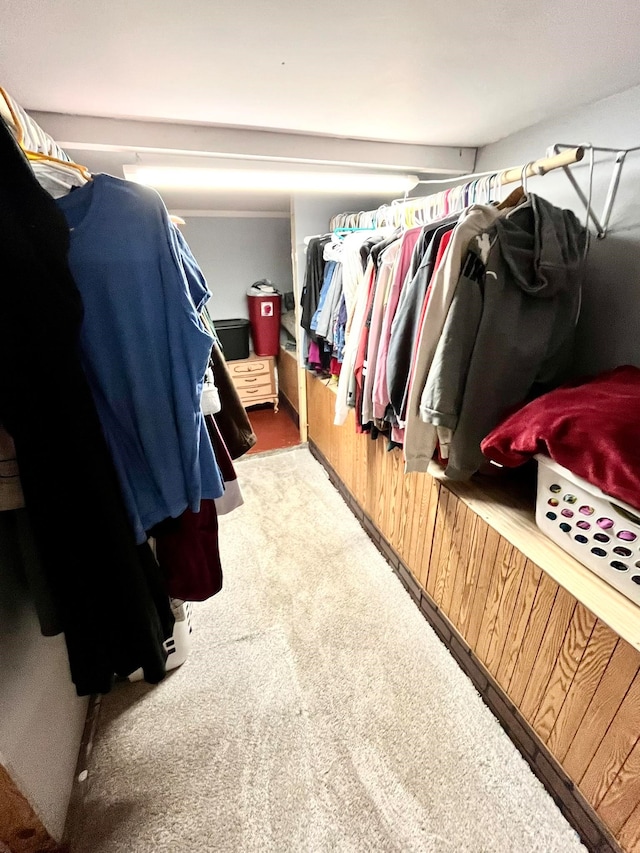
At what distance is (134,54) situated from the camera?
966mm

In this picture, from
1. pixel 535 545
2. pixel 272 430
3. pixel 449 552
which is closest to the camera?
pixel 535 545

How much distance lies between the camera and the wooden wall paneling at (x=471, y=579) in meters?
1.28

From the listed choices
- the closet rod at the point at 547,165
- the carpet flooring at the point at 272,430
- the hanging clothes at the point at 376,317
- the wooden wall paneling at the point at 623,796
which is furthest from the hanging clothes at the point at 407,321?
the carpet flooring at the point at 272,430

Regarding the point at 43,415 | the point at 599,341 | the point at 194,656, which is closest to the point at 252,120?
the point at 43,415

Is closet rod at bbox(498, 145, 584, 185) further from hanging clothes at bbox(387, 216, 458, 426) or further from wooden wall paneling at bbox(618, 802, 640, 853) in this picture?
wooden wall paneling at bbox(618, 802, 640, 853)

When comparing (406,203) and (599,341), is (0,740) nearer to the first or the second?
(599,341)

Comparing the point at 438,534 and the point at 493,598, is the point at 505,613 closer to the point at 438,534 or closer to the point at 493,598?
the point at 493,598

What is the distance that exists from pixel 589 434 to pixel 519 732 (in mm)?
1060

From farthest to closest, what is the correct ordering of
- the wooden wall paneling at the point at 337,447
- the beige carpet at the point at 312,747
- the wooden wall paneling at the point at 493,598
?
the wooden wall paneling at the point at 337,447 → the wooden wall paneling at the point at 493,598 → the beige carpet at the point at 312,747

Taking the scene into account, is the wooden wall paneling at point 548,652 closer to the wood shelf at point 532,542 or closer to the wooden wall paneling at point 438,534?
the wood shelf at point 532,542

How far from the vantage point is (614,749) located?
94cm

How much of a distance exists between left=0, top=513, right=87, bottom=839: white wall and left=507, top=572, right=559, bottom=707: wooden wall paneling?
4.55 ft

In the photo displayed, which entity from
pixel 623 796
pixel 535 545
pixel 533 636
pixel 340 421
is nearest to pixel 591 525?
pixel 535 545

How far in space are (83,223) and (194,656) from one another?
158 centimetres
